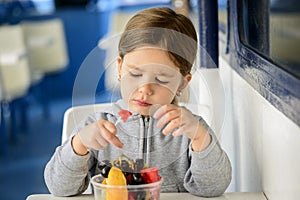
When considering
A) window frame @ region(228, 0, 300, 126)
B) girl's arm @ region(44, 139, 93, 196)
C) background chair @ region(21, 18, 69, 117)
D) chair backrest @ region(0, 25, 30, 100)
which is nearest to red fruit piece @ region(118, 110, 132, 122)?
girl's arm @ region(44, 139, 93, 196)

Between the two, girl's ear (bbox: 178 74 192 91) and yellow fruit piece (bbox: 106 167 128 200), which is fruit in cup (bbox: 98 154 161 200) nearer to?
yellow fruit piece (bbox: 106 167 128 200)

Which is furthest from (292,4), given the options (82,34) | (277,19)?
(82,34)

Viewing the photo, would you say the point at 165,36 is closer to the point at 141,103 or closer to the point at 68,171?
the point at 141,103

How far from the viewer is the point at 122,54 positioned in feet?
3.14

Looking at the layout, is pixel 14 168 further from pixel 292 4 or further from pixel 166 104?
pixel 166 104

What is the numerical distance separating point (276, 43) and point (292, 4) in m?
0.24

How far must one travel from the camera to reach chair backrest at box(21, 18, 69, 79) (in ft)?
17.3

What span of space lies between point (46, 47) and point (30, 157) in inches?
59.5

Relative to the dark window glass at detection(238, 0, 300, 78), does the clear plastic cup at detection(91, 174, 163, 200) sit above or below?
below

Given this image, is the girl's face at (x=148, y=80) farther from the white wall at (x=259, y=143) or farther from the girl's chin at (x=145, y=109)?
the white wall at (x=259, y=143)

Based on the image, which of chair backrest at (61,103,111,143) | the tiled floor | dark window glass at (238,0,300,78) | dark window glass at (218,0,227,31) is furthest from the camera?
the tiled floor

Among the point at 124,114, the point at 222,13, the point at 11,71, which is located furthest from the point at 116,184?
the point at 11,71

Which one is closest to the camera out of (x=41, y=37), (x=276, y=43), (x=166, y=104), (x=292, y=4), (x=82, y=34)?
(x=166, y=104)

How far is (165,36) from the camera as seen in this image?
927 mm
